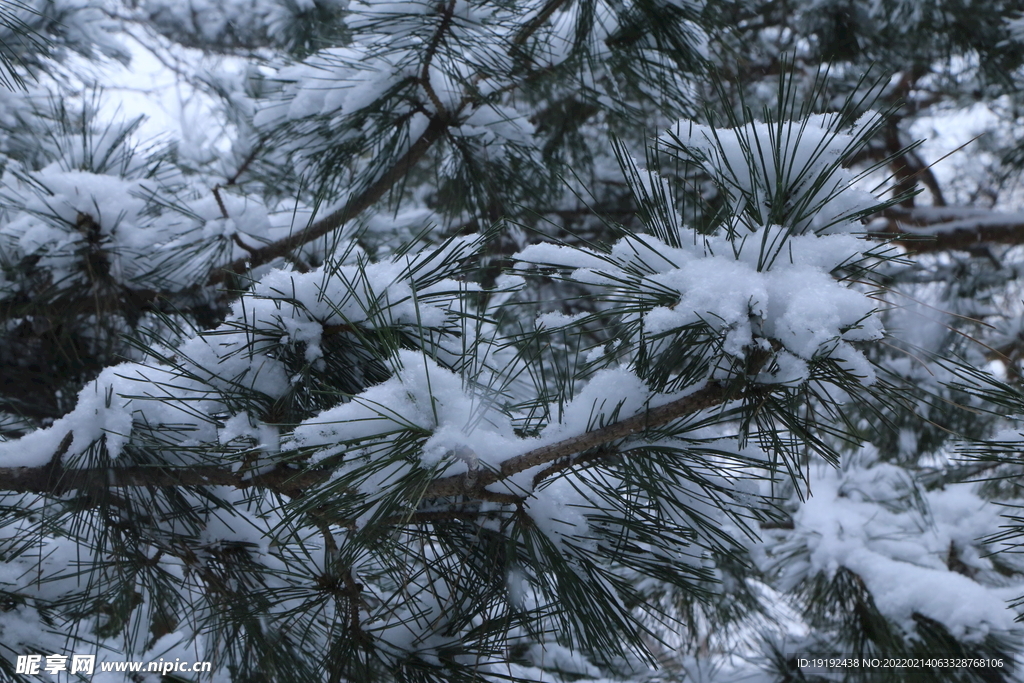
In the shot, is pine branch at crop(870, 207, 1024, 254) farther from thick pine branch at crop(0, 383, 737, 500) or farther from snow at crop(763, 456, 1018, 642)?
thick pine branch at crop(0, 383, 737, 500)

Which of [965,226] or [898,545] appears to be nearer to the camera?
[898,545]

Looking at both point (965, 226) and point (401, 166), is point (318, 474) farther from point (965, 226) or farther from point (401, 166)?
point (965, 226)

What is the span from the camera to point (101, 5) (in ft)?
6.19

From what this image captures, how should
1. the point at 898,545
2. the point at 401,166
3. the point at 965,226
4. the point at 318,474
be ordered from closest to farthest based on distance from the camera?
the point at 318,474 < the point at 401,166 < the point at 898,545 < the point at 965,226

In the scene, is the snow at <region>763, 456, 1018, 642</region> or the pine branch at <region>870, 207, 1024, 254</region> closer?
the snow at <region>763, 456, 1018, 642</region>

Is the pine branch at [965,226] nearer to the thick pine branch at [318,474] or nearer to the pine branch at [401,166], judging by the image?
the pine branch at [401,166]

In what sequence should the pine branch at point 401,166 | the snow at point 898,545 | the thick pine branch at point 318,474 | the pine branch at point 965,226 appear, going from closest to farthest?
the thick pine branch at point 318,474, the pine branch at point 401,166, the snow at point 898,545, the pine branch at point 965,226

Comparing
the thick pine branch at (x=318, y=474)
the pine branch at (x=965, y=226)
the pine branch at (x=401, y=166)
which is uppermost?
the pine branch at (x=965, y=226)

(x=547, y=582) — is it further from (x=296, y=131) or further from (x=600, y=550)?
(x=296, y=131)

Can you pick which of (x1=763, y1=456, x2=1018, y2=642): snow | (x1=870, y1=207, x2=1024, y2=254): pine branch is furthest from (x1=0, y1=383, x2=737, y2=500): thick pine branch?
(x1=870, y1=207, x2=1024, y2=254): pine branch

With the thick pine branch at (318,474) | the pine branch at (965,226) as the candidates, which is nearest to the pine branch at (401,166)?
the thick pine branch at (318,474)

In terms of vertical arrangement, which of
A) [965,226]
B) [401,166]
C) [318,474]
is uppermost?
[965,226]

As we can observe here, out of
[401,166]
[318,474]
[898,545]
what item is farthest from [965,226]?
[318,474]

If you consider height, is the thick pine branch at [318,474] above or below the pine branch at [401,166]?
below
